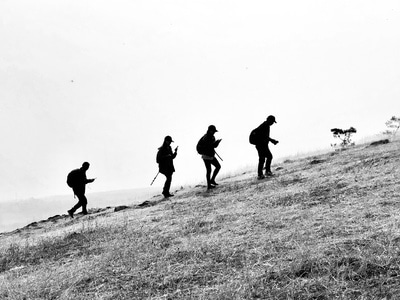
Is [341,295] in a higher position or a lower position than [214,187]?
lower

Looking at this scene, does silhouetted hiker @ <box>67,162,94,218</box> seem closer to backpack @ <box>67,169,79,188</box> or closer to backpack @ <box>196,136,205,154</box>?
backpack @ <box>67,169,79,188</box>

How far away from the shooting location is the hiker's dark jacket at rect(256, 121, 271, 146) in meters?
15.0

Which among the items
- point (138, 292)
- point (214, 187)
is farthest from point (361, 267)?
point (214, 187)

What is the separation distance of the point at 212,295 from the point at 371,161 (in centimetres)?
1015

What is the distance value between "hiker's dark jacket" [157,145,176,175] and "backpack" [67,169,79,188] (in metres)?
2.69

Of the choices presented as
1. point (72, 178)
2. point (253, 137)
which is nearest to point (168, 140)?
point (253, 137)

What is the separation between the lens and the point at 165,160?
52.5ft

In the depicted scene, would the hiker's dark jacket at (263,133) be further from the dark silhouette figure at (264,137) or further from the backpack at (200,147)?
the backpack at (200,147)

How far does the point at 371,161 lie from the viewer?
14.0 meters

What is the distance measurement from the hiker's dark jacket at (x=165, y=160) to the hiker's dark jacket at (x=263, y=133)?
3.01 meters

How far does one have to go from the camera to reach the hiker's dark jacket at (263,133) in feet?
49.3

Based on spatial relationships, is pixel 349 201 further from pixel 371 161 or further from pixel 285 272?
pixel 371 161

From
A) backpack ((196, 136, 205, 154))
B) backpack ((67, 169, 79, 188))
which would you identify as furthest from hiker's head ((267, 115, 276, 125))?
backpack ((67, 169, 79, 188))

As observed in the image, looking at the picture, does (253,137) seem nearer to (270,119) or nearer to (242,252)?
(270,119)
